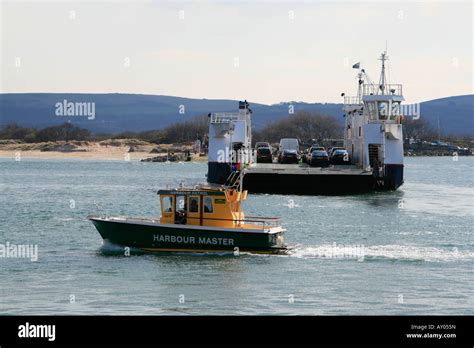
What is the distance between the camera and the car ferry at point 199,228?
36188 mm

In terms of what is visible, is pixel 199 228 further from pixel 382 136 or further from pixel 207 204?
pixel 382 136

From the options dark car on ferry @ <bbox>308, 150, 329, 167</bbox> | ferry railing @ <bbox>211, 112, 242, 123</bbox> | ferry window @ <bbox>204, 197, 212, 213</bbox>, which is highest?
ferry railing @ <bbox>211, 112, 242, 123</bbox>

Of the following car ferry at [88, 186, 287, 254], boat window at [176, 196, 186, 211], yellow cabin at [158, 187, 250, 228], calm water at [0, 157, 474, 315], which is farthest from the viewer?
boat window at [176, 196, 186, 211]

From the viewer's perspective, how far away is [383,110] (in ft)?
253

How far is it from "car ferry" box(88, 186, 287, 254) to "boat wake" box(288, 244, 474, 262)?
1933 millimetres

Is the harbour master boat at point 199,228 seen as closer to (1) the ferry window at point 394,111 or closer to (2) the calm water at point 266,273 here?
(2) the calm water at point 266,273

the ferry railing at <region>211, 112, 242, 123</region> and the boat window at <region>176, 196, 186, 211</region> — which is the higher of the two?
the ferry railing at <region>211, 112, 242, 123</region>

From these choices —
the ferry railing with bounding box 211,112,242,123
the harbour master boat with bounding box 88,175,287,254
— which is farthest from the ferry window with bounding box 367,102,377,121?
the harbour master boat with bounding box 88,175,287,254

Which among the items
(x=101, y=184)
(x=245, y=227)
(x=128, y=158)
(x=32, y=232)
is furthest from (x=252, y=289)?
(x=128, y=158)

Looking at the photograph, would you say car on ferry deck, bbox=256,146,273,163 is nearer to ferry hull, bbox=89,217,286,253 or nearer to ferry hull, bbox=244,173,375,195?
ferry hull, bbox=244,173,375,195

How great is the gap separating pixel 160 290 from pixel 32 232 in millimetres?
16098

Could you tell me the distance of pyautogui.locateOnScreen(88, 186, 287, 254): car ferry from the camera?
36188 millimetres

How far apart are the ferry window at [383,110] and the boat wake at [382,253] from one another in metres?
35.8
